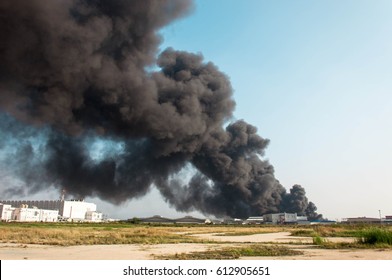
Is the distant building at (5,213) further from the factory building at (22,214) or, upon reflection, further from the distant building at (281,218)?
the distant building at (281,218)

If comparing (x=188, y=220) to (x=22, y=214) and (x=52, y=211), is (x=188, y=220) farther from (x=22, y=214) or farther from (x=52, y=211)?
(x=22, y=214)

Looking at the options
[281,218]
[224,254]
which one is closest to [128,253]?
[224,254]

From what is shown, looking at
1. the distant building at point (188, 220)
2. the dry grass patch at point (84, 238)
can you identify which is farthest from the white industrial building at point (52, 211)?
the dry grass patch at point (84, 238)

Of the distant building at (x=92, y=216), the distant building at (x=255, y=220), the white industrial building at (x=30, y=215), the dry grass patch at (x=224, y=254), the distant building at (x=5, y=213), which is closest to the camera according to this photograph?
the dry grass patch at (x=224, y=254)

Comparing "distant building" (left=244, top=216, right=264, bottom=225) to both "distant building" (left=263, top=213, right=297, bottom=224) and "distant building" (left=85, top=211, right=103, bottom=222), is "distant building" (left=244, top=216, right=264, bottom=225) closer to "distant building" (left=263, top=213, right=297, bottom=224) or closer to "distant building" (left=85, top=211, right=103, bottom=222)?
"distant building" (left=263, top=213, right=297, bottom=224)

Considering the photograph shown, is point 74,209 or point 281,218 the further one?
point 74,209

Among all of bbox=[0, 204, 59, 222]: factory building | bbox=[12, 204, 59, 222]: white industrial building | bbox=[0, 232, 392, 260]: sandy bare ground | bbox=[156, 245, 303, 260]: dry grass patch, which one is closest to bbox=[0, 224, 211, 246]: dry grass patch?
bbox=[0, 232, 392, 260]: sandy bare ground

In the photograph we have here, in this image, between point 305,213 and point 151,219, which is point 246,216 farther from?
point 151,219

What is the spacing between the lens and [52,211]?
105 metres

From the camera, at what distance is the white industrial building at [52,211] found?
97.1 metres

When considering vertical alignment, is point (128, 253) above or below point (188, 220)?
below

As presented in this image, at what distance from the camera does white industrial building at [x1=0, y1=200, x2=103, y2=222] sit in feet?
319
